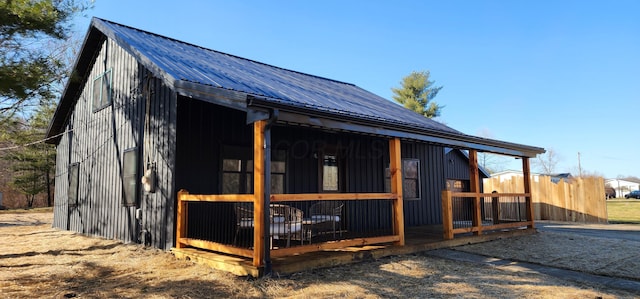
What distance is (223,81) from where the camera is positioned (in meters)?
6.34

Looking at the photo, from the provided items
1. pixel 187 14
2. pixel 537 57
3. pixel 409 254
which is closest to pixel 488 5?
pixel 537 57

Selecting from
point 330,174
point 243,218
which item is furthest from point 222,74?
point 330,174

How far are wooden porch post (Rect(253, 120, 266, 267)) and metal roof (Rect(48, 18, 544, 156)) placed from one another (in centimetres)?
46

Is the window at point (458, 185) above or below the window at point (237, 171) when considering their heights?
below

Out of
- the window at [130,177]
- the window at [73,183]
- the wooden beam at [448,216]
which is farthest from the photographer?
the window at [73,183]

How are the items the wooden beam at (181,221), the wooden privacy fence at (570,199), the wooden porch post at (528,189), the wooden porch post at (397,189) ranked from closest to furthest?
the wooden beam at (181,221) < the wooden porch post at (397,189) < the wooden porch post at (528,189) < the wooden privacy fence at (570,199)

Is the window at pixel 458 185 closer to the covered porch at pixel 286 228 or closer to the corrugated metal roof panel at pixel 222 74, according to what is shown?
the covered porch at pixel 286 228

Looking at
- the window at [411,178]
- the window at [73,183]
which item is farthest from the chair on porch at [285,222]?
the window at [73,183]

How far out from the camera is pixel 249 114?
16.0 feet

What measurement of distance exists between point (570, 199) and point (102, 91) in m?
16.5

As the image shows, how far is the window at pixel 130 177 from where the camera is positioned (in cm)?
752

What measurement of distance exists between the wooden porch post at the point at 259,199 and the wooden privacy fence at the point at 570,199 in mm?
13198

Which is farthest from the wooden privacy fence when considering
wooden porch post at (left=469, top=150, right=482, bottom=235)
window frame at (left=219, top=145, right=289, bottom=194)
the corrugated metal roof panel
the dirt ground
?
window frame at (left=219, top=145, right=289, bottom=194)

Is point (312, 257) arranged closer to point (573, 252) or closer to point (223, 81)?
point (223, 81)
